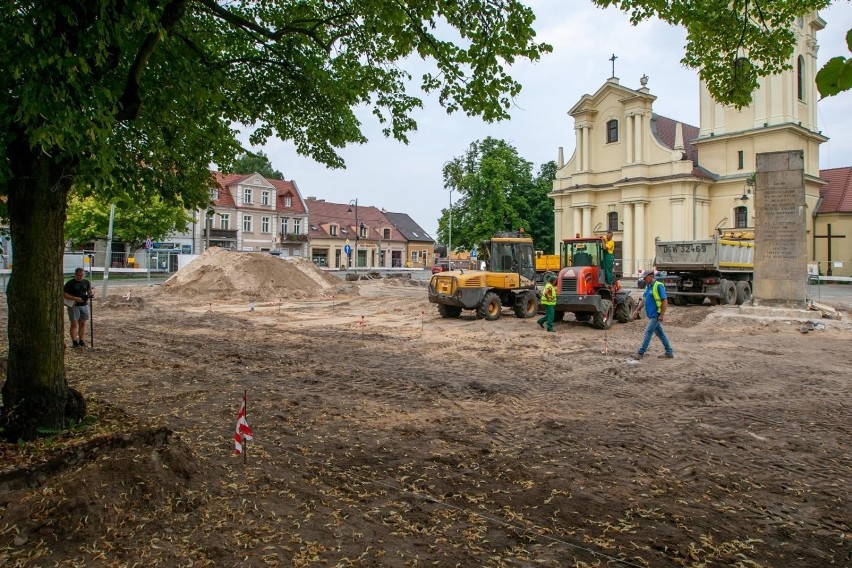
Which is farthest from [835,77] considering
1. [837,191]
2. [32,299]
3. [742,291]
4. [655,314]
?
[837,191]

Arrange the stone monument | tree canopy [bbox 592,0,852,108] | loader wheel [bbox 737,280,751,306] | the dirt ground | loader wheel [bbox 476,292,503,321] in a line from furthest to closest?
1. loader wheel [bbox 737,280,751,306]
2. loader wheel [bbox 476,292,503,321]
3. the stone monument
4. tree canopy [bbox 592,0,852,108]
5. the dirt ground

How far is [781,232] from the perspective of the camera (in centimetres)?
1734

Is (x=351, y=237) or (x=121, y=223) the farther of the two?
(x=351, y=237)

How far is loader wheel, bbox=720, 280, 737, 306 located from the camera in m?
23.6

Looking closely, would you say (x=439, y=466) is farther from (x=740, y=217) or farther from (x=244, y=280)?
(x=740, y=217)

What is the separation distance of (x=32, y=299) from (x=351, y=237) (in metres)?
66.0

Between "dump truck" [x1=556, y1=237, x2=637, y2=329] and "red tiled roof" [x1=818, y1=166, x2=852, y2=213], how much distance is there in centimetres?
3575

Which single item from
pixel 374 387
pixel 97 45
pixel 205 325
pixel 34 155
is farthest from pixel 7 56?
pixel 205 325

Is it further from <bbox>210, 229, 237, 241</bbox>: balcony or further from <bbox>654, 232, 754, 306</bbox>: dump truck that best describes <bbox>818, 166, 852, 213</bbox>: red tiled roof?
<bbox>210, 229, 237, 241</bbox>: balcony

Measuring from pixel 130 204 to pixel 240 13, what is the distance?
4.03m

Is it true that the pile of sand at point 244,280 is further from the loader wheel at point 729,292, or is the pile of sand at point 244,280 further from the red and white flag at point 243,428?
the red and white flag at point 243,428

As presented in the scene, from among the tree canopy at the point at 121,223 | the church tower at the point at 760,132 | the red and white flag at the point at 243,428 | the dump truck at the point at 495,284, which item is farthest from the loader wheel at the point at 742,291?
the tree canopy at the point at 121,223

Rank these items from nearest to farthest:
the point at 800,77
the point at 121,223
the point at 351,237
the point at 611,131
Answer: the point at 800,77, the point at 121,223, the point at 611,131, the point at 351,237

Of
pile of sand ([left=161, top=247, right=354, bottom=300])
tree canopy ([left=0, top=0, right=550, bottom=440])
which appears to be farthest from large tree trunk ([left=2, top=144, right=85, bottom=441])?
pile of sand ([left=161, top=247, right=354, bottom=300])
